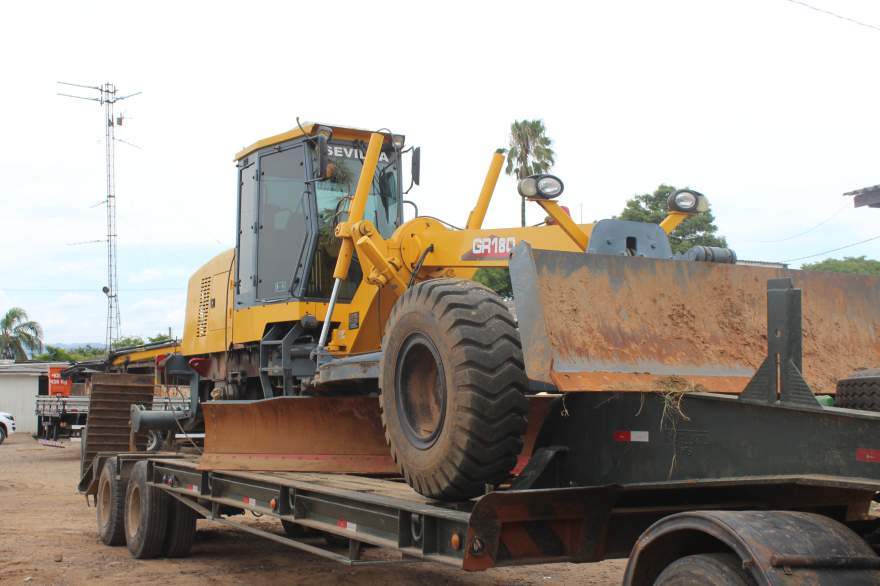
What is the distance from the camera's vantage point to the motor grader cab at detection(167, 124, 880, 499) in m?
4.52

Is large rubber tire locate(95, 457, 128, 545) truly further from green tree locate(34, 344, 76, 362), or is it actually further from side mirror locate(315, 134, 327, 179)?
green tree locate(34, 344, 76, 362)

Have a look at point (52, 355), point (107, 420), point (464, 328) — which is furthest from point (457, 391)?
point (52, 355)

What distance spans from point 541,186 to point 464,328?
1.34m

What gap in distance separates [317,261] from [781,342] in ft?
17.6

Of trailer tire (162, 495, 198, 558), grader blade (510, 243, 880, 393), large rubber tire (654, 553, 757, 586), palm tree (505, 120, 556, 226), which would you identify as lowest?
trailer tire (162, 495, 198, 558)

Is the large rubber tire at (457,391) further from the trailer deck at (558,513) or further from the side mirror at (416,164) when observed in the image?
the side mirror at (416,164)

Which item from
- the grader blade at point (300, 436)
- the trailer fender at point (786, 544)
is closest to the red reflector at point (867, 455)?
the trailer fender at point (786, 544)

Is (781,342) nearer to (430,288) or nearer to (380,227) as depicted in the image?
(430,288)

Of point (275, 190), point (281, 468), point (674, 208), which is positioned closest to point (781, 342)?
point (674, 208)

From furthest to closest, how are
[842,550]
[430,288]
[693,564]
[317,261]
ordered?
1. [317,261]
2. [430,288]
3. [693,564]
4. [842,550]

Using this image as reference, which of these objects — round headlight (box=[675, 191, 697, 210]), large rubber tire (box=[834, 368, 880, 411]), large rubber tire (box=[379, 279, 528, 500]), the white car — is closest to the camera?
large rubber tire (box=[834, 368, 880, 411])

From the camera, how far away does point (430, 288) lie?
5125mm

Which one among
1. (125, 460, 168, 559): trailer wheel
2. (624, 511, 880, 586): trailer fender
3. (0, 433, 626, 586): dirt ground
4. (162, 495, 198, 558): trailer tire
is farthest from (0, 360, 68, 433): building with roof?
(624, 511, 880, 586): trailer fender

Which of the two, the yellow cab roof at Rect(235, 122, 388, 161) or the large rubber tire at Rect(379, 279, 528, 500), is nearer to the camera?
the large rubber tire at Rect(379, 279, 528, 500)
